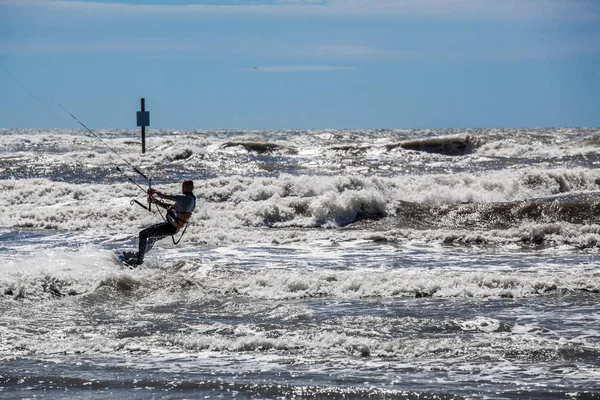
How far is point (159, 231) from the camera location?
14109 millimetres

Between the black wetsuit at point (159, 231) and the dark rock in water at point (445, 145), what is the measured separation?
1475 inches

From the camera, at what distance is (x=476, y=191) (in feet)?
85.0

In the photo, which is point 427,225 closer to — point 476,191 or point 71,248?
point 476,191

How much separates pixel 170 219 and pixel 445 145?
39.5 meters

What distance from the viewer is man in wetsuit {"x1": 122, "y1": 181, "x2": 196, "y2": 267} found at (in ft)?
43.8

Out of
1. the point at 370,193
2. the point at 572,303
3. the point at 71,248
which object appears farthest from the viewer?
the point at 370,193

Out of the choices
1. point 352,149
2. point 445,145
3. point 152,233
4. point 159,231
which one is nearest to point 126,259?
point 152,233

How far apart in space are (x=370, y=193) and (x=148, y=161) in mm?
23864

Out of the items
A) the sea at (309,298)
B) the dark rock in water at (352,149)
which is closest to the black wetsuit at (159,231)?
the sea at (309,298)

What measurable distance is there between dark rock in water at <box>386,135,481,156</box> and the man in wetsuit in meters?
37.5

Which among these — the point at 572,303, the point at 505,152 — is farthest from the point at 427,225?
the point at 505,152

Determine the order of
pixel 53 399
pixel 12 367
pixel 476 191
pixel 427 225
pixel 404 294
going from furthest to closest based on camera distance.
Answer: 1. pixel 476 191
2. pixel 427 225
3. pixel 404 294
4. pixel 12 367
5. pixel 53 399

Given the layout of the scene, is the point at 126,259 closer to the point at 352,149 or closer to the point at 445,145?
the point at 352,149

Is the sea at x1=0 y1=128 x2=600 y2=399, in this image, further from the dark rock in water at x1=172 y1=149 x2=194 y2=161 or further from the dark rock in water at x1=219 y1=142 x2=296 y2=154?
the dark rock in water at x1=219 y1=142 x2=296 y2=154
